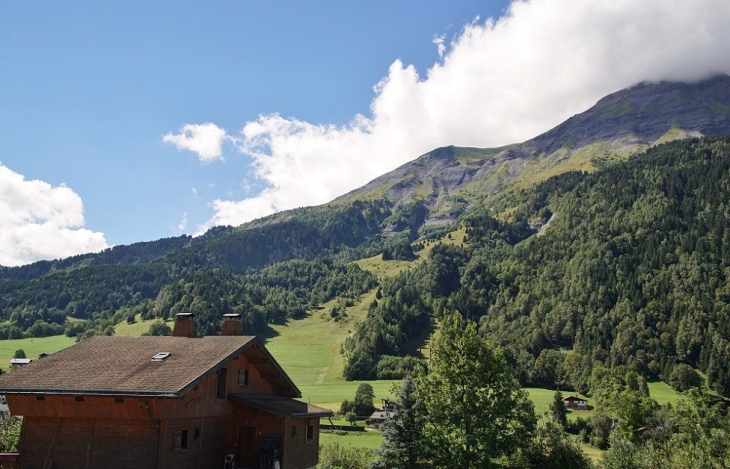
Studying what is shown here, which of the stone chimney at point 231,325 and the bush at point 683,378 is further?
the bush at point 683,378

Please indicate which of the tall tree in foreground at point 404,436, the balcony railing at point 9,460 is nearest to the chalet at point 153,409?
the balcony railing at point 9,460

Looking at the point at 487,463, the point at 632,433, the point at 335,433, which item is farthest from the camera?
the point at 335,433

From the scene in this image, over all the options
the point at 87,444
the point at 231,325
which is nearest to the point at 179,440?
the point at 87,444

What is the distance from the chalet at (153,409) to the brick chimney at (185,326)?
2.35 meters

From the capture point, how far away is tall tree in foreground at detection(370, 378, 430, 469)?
4403cm

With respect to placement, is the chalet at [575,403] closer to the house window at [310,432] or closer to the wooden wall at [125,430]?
the house window at [310,432]

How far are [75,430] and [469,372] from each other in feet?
84.1

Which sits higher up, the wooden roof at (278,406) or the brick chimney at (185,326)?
the brick chimney at (185,326)

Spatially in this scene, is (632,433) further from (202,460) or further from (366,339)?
(366,339)

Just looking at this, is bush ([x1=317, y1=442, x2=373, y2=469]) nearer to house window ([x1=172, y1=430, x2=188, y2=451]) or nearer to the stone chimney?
the stone chimney

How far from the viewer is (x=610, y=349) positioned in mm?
169125

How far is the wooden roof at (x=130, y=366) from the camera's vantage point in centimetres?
2725

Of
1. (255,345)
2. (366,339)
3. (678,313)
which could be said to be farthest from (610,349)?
(255,345)

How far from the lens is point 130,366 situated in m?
29.7
